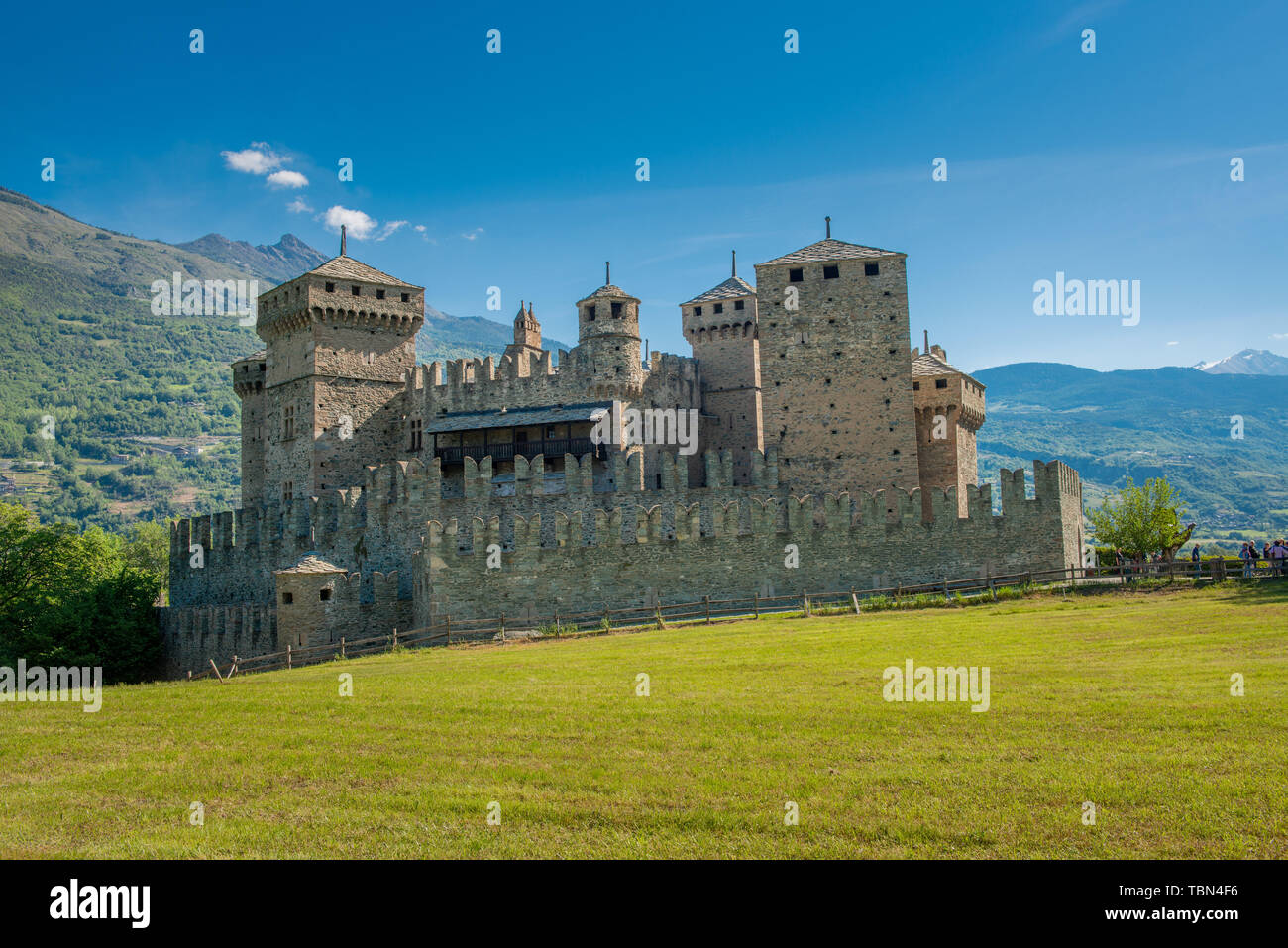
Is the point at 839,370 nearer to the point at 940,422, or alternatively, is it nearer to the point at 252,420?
the point at 940,422

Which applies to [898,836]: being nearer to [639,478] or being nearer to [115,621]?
[639,478]

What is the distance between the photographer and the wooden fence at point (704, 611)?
30875mm

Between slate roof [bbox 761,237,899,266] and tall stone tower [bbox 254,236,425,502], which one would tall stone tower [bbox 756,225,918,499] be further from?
tall stone tower [bbox 254,236,425,502]

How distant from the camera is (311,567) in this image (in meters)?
35.5

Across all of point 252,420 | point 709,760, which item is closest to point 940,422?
point 709,760

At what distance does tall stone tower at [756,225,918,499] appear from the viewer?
135 ft

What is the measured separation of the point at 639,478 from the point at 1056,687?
77.1 ft

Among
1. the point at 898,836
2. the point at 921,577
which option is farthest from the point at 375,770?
the point at 921,577

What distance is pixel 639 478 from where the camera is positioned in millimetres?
39062

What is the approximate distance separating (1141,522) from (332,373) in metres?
34.9

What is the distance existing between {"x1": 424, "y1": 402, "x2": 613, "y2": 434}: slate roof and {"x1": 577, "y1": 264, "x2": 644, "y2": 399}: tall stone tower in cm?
107

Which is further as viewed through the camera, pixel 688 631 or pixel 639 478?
pixel 639 478

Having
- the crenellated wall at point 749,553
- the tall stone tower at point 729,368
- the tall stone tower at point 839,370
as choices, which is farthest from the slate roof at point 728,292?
the crenellated wall at point 749,553

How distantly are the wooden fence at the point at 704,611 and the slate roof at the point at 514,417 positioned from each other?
44.0ft
